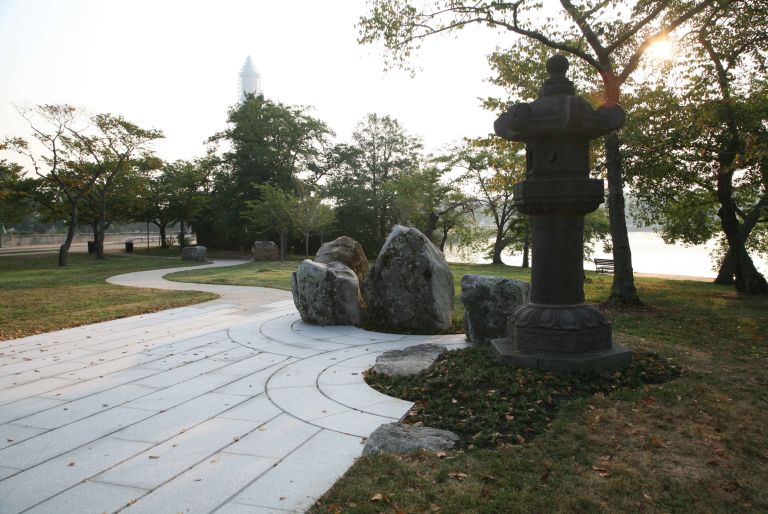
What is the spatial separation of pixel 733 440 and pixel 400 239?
6.22m

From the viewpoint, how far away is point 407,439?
13.6ft

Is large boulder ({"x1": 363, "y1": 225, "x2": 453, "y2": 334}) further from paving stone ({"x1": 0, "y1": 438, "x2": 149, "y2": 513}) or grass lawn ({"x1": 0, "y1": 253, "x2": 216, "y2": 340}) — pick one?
grass lawn ({"x1": 0, "y1": 253, "x2": 216, "y2": 340})

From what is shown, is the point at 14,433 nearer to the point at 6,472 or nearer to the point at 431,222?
the point at 6,472

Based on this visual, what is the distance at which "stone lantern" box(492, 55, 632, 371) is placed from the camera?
225 inches

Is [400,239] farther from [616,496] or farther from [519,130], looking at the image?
[616,496]

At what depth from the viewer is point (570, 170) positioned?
5938mm

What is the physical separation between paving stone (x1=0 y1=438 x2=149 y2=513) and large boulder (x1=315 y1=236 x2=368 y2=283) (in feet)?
24.4

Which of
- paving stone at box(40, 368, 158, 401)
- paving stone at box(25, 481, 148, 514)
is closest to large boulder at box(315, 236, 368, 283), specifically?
paving stone at box(40, 368, 158, 401)

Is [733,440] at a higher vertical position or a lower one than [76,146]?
lower

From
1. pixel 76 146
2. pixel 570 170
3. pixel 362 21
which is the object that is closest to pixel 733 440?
pixel 570 170

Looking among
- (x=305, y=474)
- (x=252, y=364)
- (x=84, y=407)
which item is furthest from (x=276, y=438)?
(x=252, y=364)

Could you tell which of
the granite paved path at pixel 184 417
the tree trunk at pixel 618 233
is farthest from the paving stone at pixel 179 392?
the tree trunk at pixel 618 233

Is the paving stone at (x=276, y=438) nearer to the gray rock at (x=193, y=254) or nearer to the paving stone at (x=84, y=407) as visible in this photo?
the paving stone at (x=84, y=407)

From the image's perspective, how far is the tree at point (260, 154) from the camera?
38.1m
